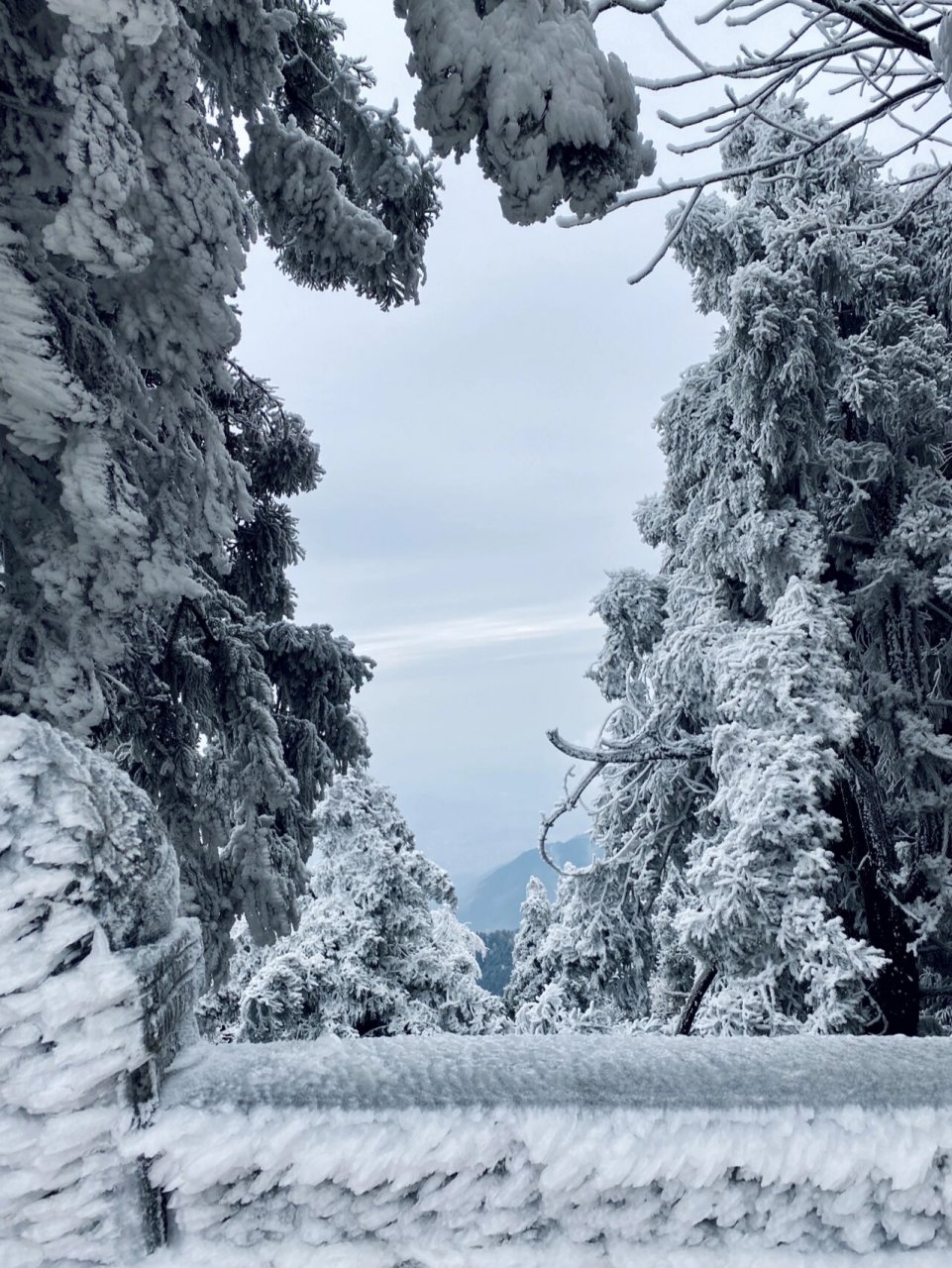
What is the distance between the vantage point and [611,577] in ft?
33.9

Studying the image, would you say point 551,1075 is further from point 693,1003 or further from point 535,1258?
point 693,1003

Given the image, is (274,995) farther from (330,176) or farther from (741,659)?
(330,176)

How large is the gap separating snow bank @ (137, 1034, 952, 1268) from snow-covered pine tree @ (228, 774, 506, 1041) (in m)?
10.9

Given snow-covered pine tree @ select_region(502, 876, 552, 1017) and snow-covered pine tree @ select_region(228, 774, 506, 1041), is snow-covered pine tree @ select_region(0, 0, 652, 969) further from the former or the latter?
snow-covered pine tree @ select_region(502, 876, 552, 1017)

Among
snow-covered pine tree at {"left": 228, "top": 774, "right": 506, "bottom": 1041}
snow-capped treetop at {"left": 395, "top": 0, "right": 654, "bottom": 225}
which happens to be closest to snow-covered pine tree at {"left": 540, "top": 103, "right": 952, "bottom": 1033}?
snow-capped treetop at {"left": 395, "top": 0, "right": 654, "bottom": 225}

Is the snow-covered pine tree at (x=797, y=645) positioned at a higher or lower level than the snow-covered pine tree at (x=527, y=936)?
higher

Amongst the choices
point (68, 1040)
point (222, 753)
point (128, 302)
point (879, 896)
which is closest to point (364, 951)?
point (222, 753)

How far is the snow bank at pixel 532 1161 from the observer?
6.04ft

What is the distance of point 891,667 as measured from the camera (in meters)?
9.01

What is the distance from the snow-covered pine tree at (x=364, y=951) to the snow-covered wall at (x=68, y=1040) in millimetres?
10842

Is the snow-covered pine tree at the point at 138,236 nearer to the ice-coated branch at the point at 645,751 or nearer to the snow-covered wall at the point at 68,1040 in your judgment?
the snow-covered wall at the point at 68,1040

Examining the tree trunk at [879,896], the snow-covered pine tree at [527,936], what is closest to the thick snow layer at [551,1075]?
the tree trunk at [879,896]

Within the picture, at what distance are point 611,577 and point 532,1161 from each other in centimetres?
878

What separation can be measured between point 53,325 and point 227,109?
1.75m
